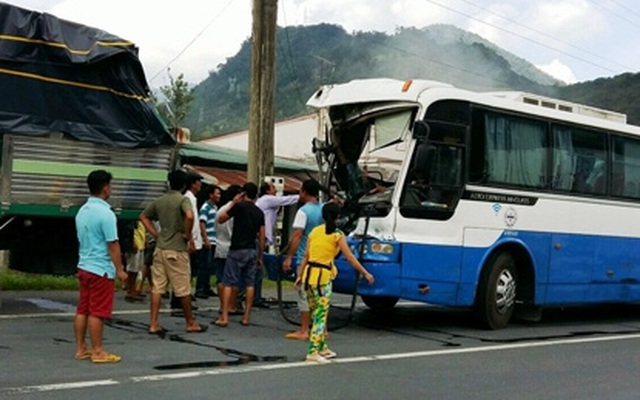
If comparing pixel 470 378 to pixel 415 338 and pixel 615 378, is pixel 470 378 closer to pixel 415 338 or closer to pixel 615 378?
pixel 615 378

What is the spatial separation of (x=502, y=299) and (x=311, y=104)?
374 centimetres

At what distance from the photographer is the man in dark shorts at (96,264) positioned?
26.4ft

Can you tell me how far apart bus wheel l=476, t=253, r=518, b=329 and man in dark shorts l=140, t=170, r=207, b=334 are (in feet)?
13.1

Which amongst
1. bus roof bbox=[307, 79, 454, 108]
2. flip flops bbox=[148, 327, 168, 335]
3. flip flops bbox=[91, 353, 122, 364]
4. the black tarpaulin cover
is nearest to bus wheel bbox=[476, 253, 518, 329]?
bus roof bbox=[307, 79, 454, 108]

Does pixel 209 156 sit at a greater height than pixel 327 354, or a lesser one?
greater

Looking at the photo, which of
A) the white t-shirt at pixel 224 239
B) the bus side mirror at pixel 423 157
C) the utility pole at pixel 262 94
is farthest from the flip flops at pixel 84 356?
the utility pole at pixel 262 94

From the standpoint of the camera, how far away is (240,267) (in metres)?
10.8

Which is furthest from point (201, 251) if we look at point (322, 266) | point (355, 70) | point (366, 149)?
point (355, 70)

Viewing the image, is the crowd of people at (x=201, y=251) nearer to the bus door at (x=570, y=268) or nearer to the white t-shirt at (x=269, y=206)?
the white t-shirt at (x=269, y=206)

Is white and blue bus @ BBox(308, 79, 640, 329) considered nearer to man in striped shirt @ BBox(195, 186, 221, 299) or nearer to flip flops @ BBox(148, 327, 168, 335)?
man in striped shirt @ BBox(195, 186, 221, 299)

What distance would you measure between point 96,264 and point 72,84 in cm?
369

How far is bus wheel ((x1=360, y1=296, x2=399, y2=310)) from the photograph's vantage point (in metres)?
12.9

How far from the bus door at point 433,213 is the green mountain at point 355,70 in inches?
1629

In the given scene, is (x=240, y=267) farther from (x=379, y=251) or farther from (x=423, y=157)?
(x=423, y=157)
